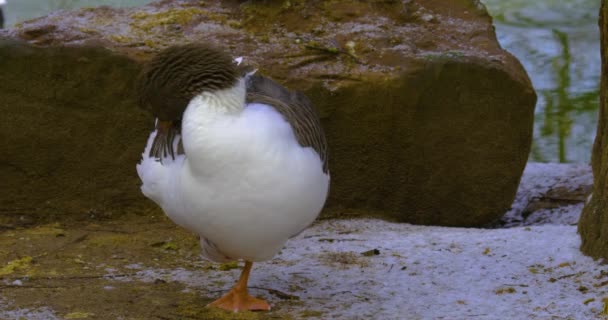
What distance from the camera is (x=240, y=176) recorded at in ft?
10.8

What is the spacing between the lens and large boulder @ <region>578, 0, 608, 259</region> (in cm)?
414

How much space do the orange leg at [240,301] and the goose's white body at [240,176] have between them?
313 mm

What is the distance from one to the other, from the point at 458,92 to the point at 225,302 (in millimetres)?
2386

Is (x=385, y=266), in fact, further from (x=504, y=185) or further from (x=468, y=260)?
(x=504, y=185)

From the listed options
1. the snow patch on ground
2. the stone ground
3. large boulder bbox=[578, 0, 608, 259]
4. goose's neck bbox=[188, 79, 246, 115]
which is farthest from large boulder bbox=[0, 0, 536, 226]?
goose's neck bbox=[188, 79, 246, 115]

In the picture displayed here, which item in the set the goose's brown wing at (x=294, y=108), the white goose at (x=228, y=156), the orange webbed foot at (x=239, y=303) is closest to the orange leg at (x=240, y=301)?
the orange webbed foot at (x=239, y=303)

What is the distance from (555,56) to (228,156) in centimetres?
813

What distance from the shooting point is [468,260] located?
451 cm

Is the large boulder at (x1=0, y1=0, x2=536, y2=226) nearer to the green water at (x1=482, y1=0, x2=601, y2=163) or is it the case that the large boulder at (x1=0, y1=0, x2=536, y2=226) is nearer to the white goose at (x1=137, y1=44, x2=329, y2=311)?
the white goose at (x1=137, y1=44, x2=329, y2=311)

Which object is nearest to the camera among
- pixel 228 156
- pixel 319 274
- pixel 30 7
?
pixel 228 156

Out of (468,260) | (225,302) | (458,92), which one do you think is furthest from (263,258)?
(458,92)

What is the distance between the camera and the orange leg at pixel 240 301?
3.83 metres

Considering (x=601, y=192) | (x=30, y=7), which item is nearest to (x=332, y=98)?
(x=601, y=192)

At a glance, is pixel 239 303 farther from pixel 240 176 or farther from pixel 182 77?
pixel 182 77
